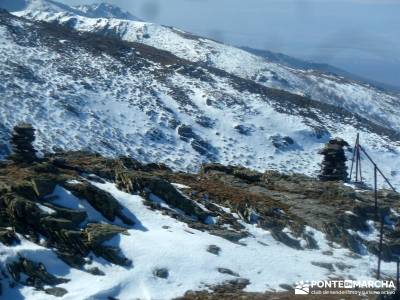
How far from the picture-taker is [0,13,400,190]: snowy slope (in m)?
44.1

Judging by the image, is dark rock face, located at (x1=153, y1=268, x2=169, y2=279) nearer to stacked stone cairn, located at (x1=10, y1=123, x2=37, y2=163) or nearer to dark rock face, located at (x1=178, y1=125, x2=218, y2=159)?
stacked stone cairn, located at (x1=10, y1=123, x2=37, y2=163)

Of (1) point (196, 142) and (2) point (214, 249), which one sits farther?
(1) point (196, 142)

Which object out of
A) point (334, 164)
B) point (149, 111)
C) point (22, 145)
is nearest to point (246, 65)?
point (149, 111)

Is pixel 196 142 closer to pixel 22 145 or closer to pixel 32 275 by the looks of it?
pixel 22 145

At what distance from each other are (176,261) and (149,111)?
33.1 meters

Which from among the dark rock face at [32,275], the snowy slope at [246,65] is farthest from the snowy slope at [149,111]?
the snowy slope at [246,65]

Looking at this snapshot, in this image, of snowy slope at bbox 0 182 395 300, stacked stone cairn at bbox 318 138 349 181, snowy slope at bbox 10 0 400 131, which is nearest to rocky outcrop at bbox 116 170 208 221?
snowy slope at bbox 0 182 395 300

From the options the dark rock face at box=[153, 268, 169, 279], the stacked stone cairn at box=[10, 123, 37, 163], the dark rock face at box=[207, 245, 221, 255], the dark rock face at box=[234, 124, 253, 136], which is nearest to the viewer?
the dark rock face at box=[153, 268, 169, 279]

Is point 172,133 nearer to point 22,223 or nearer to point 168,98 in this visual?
point 168,98

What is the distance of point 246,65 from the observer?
11912 cm

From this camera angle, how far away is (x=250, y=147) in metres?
51.9

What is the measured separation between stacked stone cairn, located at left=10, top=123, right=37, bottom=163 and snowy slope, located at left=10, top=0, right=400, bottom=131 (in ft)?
280

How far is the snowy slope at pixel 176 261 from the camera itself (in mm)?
18203

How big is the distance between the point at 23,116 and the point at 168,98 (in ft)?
63.1
